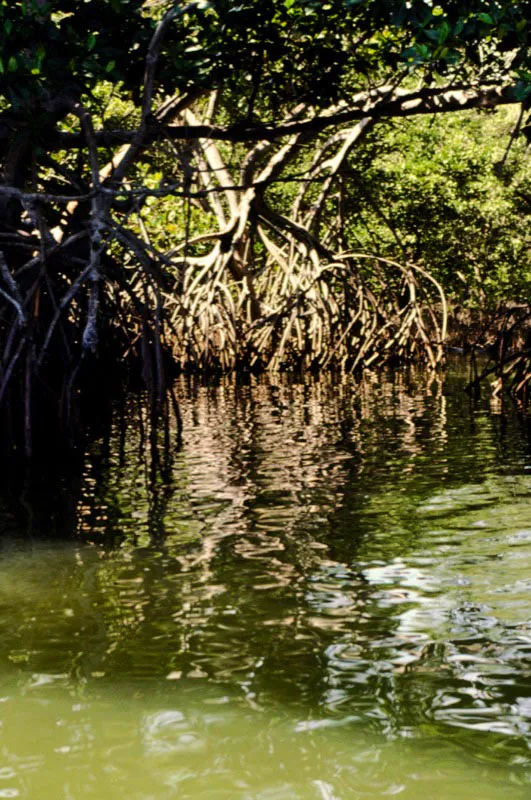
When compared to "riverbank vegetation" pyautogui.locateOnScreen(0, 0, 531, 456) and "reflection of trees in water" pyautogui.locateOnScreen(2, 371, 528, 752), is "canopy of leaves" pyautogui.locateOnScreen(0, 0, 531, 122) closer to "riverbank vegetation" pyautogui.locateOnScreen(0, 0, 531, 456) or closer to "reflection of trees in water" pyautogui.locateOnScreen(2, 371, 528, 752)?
"riverbank vegetation" pyautogui.locateOnScreen(0, 0, 531, 456)

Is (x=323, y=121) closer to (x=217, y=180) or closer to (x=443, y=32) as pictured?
(x=443, y=32)

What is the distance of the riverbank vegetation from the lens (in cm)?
708

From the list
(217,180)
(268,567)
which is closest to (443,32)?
(268,567)

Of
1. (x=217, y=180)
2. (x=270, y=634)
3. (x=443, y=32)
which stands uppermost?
(x=217, y=180)

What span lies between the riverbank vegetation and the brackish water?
55.1 inches

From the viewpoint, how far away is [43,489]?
6.46 metres

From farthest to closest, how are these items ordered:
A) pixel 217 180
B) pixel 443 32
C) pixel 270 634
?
pixel 217 180
pixel 443 32
pixel 270 634

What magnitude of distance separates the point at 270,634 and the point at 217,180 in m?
14.1

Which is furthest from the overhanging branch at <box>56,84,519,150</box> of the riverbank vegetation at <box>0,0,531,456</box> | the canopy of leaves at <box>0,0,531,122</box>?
the canopy of leaves at <box>0,0,531,122</box>

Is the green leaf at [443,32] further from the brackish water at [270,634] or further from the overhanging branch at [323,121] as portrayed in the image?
the brackish water at [270,634]

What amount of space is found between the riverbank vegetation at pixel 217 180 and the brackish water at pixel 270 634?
4.59 feet

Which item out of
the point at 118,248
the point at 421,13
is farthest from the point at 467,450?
the point at 118,248

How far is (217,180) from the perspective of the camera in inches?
683

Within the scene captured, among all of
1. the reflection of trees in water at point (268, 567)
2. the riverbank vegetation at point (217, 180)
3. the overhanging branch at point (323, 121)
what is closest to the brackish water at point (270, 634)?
the reflection of trees in water at point (268, 567)
